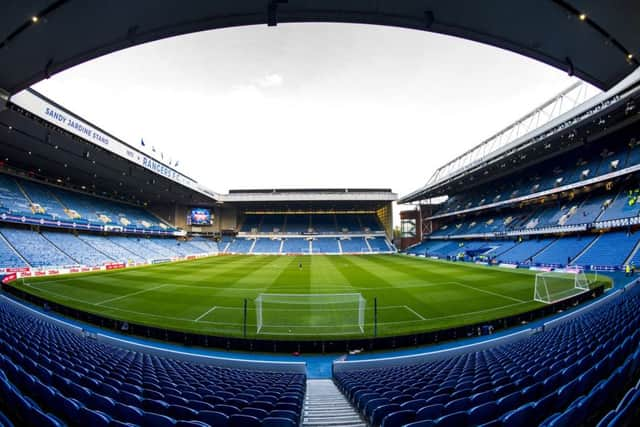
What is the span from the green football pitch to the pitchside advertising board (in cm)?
1285

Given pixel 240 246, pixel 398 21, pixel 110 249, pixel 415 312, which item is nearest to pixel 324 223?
pixel 240 246

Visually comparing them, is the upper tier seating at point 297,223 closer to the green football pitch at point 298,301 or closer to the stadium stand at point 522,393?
the green football pitch at point 298,301

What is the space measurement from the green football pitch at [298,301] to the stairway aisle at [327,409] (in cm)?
395

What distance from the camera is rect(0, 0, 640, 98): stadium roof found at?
4.23 metres

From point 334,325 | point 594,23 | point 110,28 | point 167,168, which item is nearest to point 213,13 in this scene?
point 110,28

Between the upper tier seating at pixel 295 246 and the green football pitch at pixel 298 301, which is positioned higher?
the upper tier seating at pixel 295 246

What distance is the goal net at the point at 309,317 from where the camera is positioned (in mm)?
12070

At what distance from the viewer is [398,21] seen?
15.5ft

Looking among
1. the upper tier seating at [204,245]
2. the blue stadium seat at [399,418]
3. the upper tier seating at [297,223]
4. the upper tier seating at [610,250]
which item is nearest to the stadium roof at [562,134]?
the upper tier seating at [610,250]

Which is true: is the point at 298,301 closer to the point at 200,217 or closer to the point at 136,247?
the point at 136,247

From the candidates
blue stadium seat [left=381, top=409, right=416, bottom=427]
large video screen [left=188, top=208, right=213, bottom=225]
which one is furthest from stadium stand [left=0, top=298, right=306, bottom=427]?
large video screen [left=188, top=208, right=213, bottom=225]

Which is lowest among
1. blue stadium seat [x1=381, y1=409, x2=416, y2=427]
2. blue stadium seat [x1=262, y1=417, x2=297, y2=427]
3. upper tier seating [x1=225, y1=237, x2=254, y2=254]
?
blue stadium seat [x1=381, y1=409, x2=416, y2=427]

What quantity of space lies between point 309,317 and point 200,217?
5483 centimetres

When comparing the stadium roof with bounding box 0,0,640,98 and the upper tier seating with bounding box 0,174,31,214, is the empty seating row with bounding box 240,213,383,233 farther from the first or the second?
the stadium roof with bounding box 0,0,640,98
